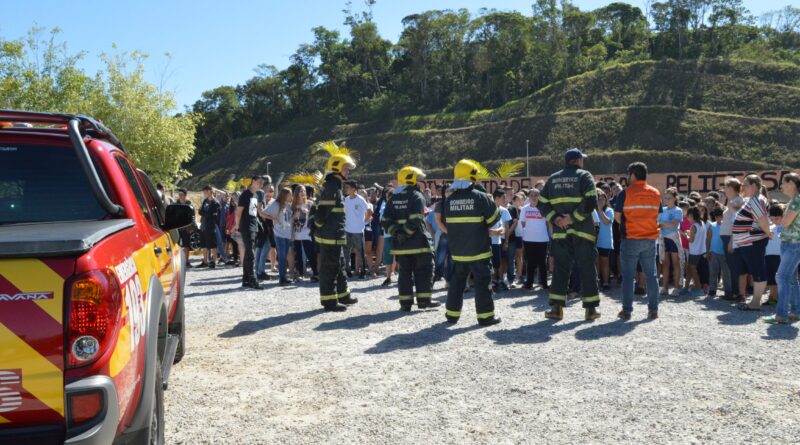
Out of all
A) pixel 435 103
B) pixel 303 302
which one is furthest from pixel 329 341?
pixel 435 103

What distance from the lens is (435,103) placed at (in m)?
104

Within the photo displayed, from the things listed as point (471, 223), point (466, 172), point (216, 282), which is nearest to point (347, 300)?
point (471, 223)

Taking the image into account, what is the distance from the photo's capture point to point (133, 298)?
9.52 ft

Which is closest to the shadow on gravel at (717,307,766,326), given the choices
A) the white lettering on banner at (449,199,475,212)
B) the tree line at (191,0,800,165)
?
the white lettering on banner at (449,199,475,212)

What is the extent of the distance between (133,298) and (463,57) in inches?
4241

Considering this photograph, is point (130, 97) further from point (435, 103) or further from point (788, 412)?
point (435, 103)

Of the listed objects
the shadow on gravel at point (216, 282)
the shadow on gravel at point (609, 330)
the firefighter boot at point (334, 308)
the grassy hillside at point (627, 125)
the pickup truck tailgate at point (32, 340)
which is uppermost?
the grassy hillside at point (627, 125)

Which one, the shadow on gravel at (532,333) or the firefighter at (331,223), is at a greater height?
the firefighter at (331,223)

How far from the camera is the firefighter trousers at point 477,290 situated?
313 inches

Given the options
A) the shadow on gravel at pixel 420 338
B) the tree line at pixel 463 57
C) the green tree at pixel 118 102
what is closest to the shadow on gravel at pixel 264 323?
the shadow on gravel at pixel 420 338

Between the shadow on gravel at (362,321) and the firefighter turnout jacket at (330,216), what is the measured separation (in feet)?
3.56

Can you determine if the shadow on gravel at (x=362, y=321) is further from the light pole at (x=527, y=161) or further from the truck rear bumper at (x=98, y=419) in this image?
the light pole at (x=527, y=161)

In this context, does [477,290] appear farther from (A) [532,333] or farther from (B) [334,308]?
(B) [334,308]

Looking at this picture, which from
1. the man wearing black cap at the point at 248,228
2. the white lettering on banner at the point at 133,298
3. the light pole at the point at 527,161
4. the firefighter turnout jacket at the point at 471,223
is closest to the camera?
the white lettering on banner at the point at 133,298
